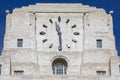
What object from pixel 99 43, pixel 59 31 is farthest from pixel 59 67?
pixel 99 43

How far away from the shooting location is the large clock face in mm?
60219

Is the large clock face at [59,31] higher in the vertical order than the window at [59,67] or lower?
higher

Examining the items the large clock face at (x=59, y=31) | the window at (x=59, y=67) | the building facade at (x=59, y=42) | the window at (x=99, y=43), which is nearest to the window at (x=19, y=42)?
the building facade at (x=59, y=42)

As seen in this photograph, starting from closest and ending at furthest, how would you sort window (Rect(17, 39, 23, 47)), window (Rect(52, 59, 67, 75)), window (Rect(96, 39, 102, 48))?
window (Rect(52, 59, 67, 75))
window (Rect(17, 39, 23, 47))
window (Rect(96, 39, 102, 48))

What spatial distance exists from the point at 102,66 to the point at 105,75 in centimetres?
185

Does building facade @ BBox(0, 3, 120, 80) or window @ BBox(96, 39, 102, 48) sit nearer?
building facade @ BBox(0, 3, 120, 80)

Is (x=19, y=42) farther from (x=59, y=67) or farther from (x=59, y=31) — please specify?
(x=59, y=67)

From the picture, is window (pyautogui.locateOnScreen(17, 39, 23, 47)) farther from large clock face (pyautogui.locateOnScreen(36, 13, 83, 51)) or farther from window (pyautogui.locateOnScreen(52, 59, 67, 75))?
window (pyautogui.locateOnScreen(52, 59, 67, 75))

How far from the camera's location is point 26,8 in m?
62.2

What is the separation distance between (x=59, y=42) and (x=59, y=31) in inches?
52.7

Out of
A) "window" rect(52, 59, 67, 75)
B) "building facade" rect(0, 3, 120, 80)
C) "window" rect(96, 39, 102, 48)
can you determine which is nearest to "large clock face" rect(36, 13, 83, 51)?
"building facade" rect(0, 3, 120, 80)

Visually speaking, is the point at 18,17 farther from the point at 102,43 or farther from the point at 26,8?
the point at 102,43

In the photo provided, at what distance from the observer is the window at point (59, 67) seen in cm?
5978

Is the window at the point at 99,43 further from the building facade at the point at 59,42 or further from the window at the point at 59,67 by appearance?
the window at the point at 59,67
